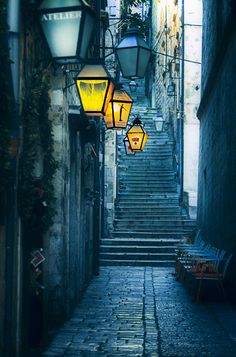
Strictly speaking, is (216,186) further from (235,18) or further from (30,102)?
(30,102)

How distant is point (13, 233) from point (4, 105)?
4.36 feet

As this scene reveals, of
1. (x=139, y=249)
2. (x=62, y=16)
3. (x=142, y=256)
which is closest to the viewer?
(x=62, y=16)

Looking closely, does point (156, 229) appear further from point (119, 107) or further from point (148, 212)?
point (119, 107)

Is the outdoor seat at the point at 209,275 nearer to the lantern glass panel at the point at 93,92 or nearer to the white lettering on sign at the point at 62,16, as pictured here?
the lantern glass panel at the point at 93,92

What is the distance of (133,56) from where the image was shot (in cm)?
A: 946

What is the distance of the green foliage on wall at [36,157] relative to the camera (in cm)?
607

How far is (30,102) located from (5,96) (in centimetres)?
147

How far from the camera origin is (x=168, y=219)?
20.5 metres

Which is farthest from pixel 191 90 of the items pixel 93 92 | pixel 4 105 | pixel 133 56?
pixel 4 105

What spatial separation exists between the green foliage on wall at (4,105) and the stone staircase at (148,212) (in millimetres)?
12499

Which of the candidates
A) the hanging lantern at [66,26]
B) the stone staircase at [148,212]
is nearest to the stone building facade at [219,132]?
the stone staircase at [148,212]

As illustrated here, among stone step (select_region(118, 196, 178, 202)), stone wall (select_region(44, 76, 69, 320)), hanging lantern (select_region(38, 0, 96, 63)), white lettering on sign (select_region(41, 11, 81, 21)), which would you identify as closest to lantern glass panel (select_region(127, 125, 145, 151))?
stone step (select_region(118, 196, 178, 202))

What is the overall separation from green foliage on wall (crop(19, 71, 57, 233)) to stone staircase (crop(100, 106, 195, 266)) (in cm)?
1035

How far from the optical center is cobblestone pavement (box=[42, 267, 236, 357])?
675cm
